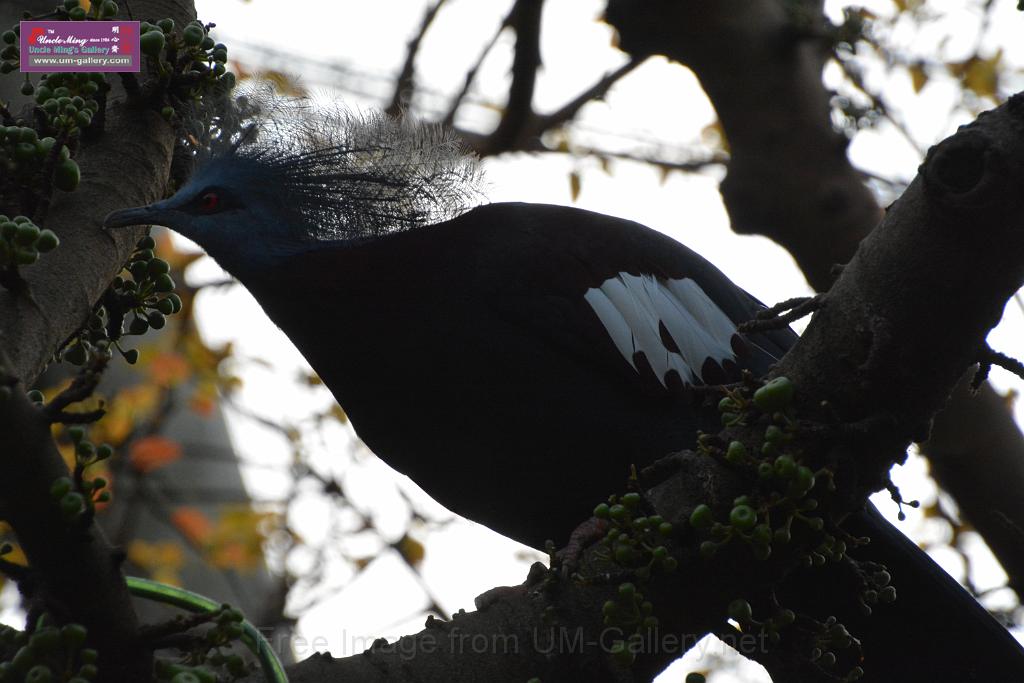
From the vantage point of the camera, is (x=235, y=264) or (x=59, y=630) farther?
(x=235, y=264)

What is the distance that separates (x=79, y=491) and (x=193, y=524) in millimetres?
3974

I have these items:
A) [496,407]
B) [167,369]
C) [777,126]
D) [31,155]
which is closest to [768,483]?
[496,407]

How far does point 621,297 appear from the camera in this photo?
2.71 metres

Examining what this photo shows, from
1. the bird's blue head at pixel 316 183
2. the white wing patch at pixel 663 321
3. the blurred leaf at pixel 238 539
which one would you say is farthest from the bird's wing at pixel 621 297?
the blurred leaf at pixel 238 539

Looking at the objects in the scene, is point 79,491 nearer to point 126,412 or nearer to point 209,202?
point 209,202

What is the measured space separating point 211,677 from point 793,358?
1128 millimetres

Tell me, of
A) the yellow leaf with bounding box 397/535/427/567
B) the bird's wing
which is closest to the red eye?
the bird's wing

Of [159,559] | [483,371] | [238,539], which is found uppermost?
[238,539]

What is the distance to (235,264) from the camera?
8.50ft

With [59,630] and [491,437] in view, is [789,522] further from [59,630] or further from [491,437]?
[59,630]

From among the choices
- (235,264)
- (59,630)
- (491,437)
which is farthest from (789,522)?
(235,264)

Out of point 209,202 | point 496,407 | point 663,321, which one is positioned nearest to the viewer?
point 496,407

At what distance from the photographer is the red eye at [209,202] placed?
261cm

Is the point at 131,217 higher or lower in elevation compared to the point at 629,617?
higher
